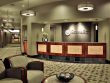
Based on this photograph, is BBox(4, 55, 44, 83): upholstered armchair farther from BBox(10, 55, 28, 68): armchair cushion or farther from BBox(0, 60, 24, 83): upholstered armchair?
BBox(0, 60, 24, 83): upholstered armchair

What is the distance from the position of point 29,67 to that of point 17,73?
3.31ft

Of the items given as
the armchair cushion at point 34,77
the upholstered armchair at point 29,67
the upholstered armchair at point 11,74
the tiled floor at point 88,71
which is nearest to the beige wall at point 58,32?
the tiled floor at point 88,71

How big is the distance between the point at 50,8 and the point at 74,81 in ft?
25.8

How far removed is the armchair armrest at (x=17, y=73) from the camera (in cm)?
402

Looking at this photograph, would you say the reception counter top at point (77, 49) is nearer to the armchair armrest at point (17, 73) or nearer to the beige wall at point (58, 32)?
the beige wall at point (58, 32)

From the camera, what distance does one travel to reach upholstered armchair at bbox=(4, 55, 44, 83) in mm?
4277

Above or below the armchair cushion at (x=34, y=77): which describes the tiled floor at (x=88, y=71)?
below

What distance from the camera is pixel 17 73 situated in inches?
162

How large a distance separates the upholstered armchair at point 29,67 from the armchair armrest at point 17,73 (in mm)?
77

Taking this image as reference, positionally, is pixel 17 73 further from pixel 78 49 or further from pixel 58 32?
pixel 58 32

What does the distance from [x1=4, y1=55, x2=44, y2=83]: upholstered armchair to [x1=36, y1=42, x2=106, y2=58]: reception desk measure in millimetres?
5158

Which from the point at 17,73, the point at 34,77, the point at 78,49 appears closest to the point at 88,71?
the point at 78,49

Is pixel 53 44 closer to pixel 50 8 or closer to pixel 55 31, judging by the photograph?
pixel 50 8

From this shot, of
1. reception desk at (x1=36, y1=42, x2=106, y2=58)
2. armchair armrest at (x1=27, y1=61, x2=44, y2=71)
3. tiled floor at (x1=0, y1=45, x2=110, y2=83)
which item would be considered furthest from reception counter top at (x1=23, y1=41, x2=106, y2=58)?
armchair armrest at (x1=27, y1=61, x2=44, y2=71)
